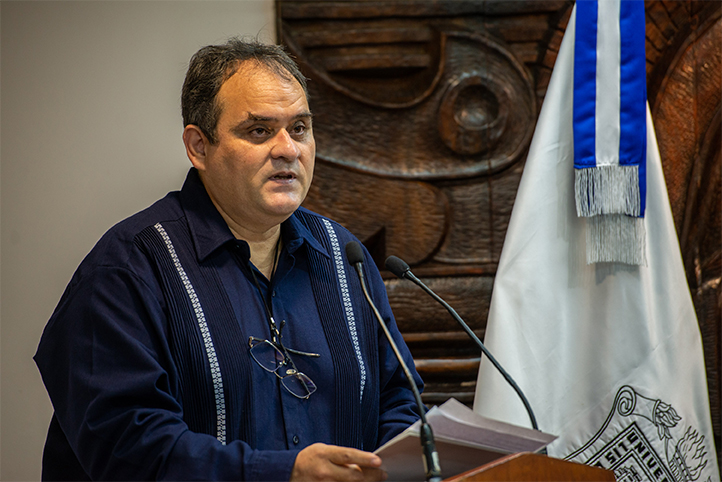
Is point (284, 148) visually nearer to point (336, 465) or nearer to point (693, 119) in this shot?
Answer: point (336, 465)

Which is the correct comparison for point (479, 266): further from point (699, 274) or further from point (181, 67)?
point (181, 67)

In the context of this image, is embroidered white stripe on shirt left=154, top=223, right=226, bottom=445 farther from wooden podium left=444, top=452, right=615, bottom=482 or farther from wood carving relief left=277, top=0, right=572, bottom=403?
wood carving relief left=277, top=0, right=572, bottom=403

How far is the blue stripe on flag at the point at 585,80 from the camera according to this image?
6.84ft

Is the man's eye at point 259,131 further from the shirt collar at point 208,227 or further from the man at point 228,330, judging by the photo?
the shirt collar at point 208,227

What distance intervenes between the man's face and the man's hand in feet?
1.92

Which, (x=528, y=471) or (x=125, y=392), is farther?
(x=125, y=392)

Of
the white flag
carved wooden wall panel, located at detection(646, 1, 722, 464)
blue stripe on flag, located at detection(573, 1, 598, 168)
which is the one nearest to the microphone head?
the white flag

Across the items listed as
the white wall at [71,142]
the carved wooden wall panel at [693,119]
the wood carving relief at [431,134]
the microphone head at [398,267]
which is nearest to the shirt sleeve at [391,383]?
the microphone head at [398,267]

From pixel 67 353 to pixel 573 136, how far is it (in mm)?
1550

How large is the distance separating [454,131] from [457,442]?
156 cm

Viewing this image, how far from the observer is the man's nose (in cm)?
155

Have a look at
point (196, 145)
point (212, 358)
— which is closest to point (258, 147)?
point (196, 145)

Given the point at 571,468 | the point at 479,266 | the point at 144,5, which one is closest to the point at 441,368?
the point at 479,266

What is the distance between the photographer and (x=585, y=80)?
2111 millimetres
